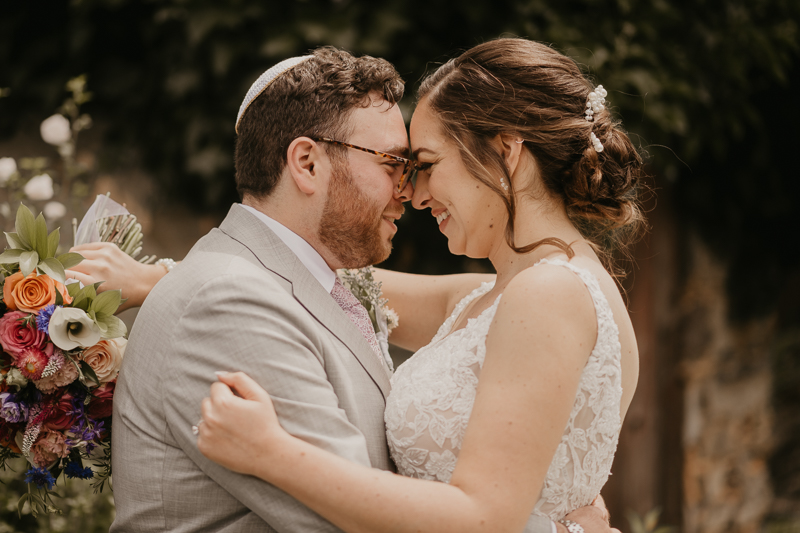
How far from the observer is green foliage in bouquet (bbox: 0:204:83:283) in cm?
196

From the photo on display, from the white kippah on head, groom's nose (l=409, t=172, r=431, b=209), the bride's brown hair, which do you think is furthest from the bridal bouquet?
the bride's brown hair

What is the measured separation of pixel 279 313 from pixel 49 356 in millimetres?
693

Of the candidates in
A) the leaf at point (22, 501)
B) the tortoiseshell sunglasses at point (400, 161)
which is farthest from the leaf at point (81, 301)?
the tortoiseshell sunglasses at point (400, 161)

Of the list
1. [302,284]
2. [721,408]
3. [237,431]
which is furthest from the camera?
[721,408]

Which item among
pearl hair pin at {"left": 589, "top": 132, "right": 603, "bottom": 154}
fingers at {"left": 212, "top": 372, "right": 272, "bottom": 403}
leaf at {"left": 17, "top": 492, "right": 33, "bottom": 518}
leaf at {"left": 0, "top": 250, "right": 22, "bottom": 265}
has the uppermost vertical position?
pearl hair pin at {"left": 589, "top": 132, "right": 603, "bottom": 154}

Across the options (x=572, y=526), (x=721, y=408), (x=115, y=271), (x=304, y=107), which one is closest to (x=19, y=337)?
(x=115, y=271)

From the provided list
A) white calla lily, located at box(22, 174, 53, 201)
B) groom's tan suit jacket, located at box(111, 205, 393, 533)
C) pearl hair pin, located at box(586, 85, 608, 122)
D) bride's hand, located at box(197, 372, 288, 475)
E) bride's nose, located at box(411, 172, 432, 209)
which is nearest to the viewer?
bride's hand, located at box(197, 372, 288, 475)

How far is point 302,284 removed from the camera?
209cm

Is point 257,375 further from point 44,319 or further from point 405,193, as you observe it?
point 405,193

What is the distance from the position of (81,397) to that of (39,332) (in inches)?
10.2

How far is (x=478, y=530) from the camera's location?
Result: 5.48 ft

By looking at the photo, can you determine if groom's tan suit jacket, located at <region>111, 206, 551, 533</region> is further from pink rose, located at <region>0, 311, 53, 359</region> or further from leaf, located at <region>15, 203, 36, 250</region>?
leaf, located at <region>15, 203, 36, 250</region>

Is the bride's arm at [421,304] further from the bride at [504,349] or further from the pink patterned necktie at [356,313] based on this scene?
the pink patterned necktie at [356,313]

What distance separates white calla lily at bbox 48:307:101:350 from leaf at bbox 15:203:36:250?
0.28 metres
